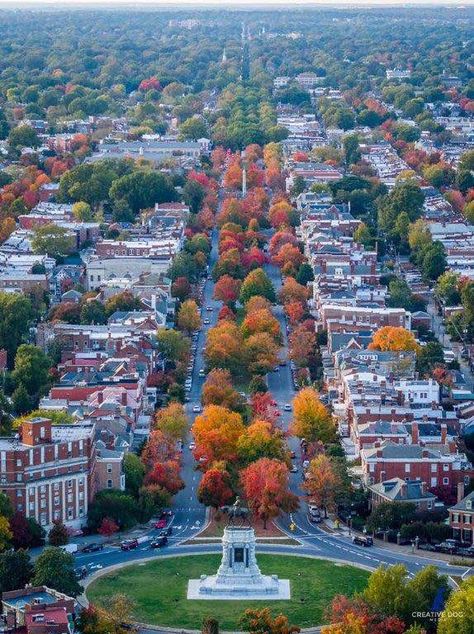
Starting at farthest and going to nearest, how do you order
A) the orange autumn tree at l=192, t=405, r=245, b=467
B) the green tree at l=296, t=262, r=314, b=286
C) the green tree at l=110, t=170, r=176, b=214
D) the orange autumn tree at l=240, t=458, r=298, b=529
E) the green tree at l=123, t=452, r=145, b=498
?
the green tree at l=110, t=170, r=176, b=214 → the green tree at l=296, t=262, r=314, b=286 → the orange autumn tree at l=192, t=405, r=245, b=467 → the green tree at l=123, t=452, r=145, b=498 → the orange autumn tree at l=240, t=458, r=298, b=529

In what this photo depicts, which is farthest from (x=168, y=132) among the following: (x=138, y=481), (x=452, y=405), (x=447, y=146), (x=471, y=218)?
(x=138, y=481)

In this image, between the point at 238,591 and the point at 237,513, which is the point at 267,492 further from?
the point at 238,591

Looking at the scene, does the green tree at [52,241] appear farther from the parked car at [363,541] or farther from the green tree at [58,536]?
the parked car at [363,541]

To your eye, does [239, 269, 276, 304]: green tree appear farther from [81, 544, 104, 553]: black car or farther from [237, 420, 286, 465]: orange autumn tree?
[81, 544, 104, 553]: black car

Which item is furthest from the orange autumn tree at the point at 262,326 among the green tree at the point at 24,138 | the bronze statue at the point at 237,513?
the green tree at the point at 24,138

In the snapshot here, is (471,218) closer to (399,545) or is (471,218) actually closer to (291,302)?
(291,302)

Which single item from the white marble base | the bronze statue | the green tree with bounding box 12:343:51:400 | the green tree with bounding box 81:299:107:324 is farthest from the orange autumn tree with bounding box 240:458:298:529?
the green tree with bounding box 81:299:107:324
